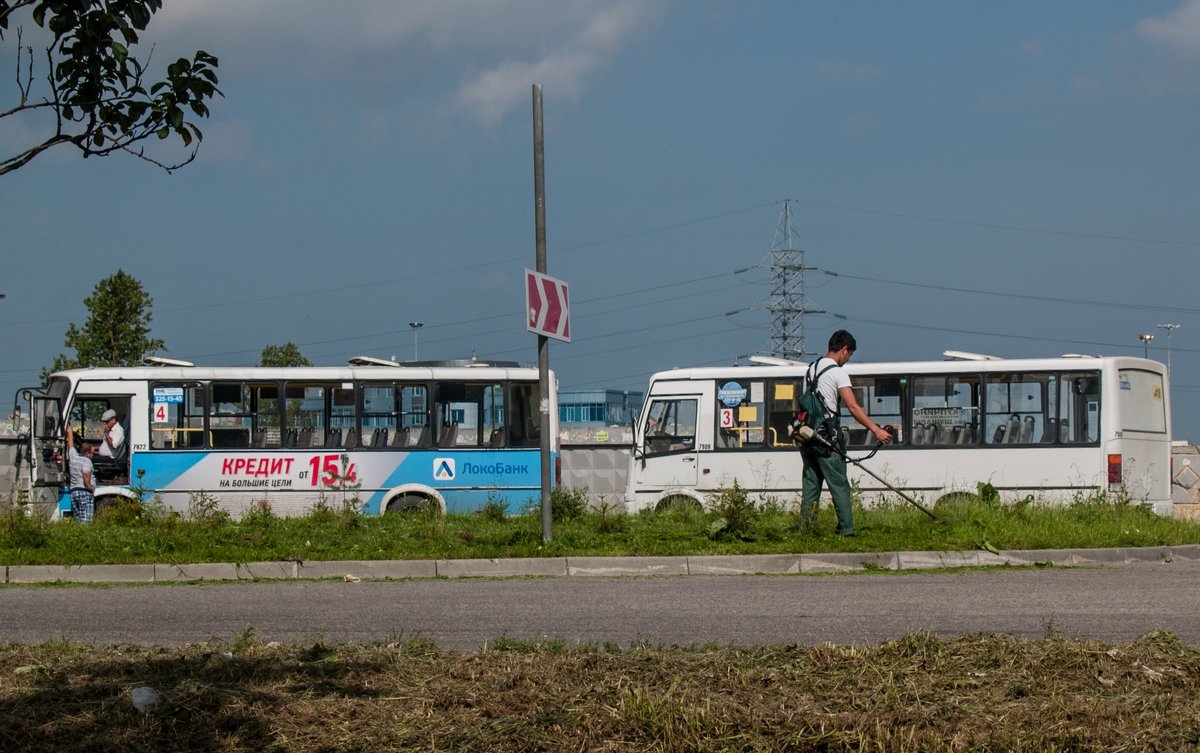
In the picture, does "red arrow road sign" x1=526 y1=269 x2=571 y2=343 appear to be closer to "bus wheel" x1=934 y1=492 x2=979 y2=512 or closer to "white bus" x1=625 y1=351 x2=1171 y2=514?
"bus wheel" x1=934 y1=492 x2=979 y2=512

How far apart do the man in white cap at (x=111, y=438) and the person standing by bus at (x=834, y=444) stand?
12366 millimetres

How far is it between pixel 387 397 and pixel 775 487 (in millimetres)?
6750

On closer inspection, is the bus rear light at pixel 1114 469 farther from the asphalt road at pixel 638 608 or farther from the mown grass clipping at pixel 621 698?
the mown grass clipping at pixel 621 698

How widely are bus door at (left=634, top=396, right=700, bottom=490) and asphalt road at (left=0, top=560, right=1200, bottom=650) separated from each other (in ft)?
32.0

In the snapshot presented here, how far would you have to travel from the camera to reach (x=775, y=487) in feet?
72.1

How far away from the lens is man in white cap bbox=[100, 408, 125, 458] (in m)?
21.6

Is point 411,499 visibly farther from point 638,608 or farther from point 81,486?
point 638,608

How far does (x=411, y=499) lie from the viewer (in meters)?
22.0

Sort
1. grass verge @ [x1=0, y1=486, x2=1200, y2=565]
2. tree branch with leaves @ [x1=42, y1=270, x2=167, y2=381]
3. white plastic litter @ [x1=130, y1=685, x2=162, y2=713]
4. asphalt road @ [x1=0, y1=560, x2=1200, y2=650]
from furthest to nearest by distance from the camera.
A: tree branch with leaves @ [x1=42, y1=270, x2=167, y2=381], grass verge @ [x1=0, y1=486, x2=1200, y2=565], asphalt road @ [x1=0, y1=560, x2=1200, y2=650], white plastic litter @ [x1=130, y1=685, x2=162, y2=713]

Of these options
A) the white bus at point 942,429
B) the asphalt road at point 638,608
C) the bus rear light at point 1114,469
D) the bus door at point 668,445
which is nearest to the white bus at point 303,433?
the bus door at point 668,445

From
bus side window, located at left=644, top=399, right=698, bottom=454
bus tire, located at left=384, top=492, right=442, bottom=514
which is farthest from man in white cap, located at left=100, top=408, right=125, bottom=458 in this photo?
bus side window, located at left=644, top=399, right=698, bottom=454

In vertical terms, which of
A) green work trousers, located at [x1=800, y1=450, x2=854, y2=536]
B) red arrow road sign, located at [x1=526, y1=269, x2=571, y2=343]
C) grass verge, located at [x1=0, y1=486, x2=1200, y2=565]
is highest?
red arrow road sign, located at [x1=526, y1=269, x2=571, y2=343]

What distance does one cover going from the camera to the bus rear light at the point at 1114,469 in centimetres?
2058

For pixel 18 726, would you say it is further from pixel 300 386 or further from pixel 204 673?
pixel 300 386
